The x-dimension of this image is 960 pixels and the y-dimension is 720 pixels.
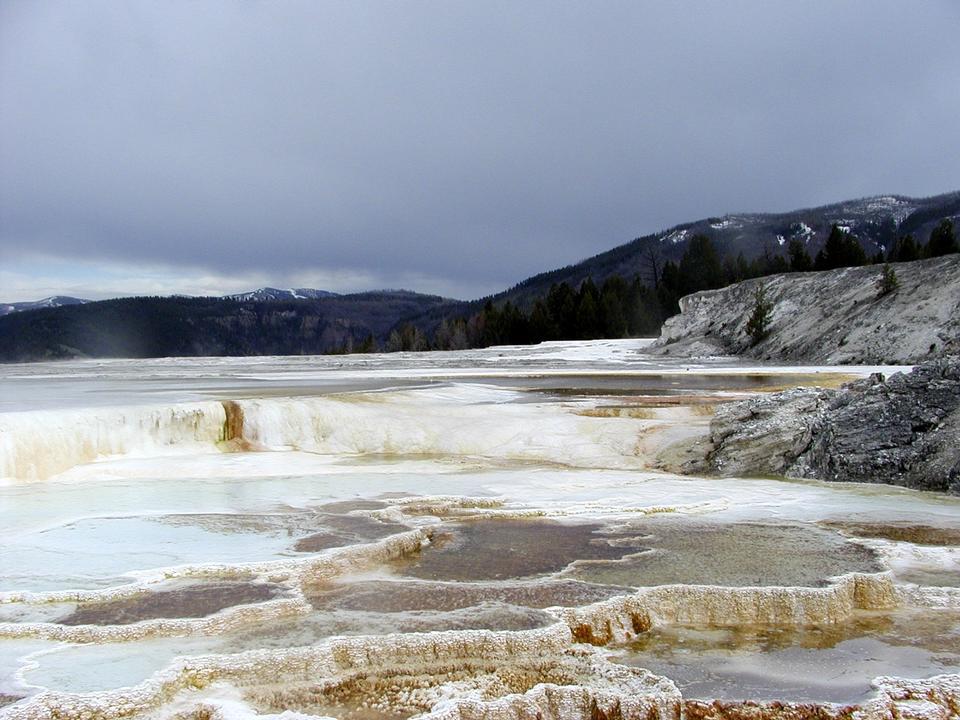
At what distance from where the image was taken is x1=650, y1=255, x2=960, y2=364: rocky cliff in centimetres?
2662

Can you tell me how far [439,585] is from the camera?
17.5 feet

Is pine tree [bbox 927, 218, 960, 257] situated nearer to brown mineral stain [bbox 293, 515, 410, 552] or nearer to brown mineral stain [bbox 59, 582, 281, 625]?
brown mineral stain [bbox 293, 515, 410, 552]

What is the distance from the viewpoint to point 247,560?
18.9ft

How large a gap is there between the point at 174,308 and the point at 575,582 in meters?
184

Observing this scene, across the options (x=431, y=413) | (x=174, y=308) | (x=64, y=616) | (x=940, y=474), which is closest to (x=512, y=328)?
(x=431, y=413)

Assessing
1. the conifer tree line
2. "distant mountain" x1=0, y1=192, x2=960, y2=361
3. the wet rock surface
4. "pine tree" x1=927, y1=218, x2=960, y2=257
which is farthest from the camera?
"distant mountain" x1=0, y1=192, x2=960, y2=361

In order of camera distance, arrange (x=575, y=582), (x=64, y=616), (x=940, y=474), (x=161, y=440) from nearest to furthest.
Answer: (x=64, y=616)
(x=575, y=582)
(x=940, y=474)
(x=161, y=440)

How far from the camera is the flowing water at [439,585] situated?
3.82 metres

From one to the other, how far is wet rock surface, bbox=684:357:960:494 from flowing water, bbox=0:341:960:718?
0.64 meters

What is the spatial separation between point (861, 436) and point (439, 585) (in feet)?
23.5

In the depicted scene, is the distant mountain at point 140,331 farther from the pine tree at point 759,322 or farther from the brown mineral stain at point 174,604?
the brown mineral stain at point 174,604

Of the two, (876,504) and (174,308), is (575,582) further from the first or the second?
(174,308)

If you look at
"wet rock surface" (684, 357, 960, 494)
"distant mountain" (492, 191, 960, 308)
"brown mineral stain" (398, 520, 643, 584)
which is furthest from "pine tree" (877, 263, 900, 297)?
"distant mountain" (492, 191, 960, 308)

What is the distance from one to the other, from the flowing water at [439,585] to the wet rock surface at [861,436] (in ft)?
2.10
